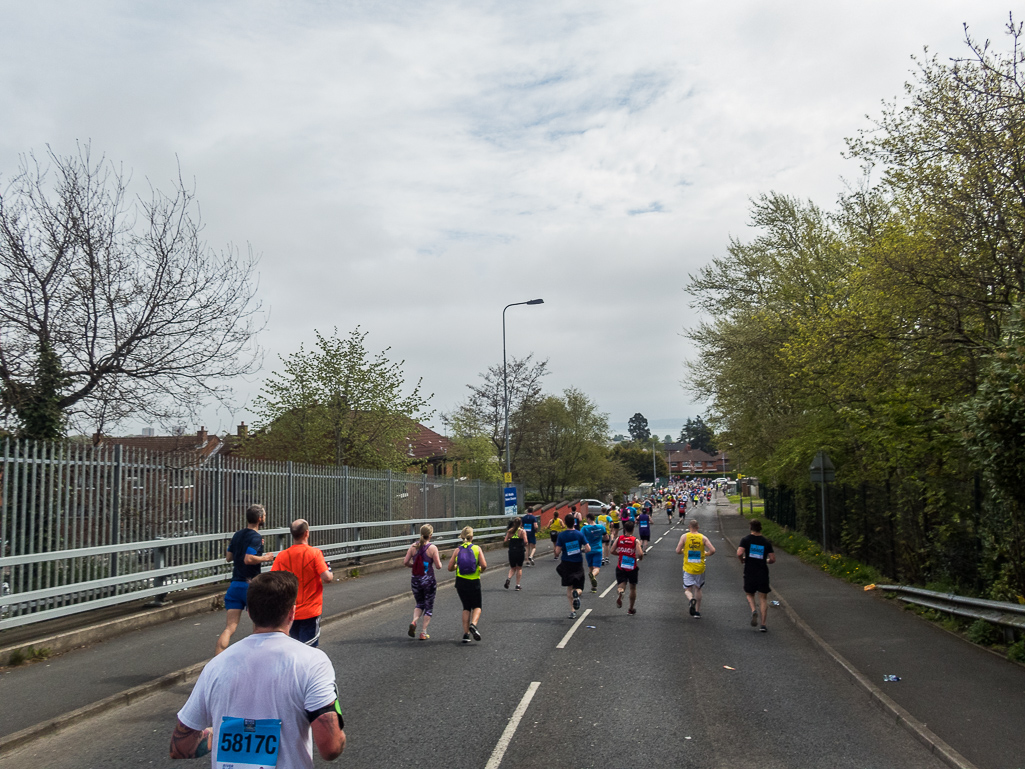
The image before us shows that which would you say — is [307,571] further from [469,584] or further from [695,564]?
[695,564]

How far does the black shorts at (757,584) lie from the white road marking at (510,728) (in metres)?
5.27

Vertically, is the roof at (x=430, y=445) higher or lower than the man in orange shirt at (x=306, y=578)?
higher

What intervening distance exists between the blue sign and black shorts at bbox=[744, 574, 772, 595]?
65.0ft

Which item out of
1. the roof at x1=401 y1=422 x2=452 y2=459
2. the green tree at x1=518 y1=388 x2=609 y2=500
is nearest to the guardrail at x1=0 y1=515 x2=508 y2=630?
the green tree at x1=518 y1=388 x2=609 y2=500

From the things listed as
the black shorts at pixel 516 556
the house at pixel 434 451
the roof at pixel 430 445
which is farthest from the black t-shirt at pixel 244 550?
the roof at pixel 430 445

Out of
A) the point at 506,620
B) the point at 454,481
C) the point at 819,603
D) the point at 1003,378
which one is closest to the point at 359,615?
the point at 506,620

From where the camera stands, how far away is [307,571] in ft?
25.2

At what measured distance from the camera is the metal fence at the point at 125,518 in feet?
30.8

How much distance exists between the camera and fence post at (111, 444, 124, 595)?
11.2 m

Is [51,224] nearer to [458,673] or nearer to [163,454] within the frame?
[163,454]

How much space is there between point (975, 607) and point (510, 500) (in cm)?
2243

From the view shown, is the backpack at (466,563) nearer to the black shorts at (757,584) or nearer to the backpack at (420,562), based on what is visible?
the backpack at (420,562)

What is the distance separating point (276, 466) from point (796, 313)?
17479 mm

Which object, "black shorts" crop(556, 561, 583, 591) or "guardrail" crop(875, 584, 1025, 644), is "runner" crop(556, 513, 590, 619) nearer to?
"black shorts" crop(556, 561, 583, 591)
